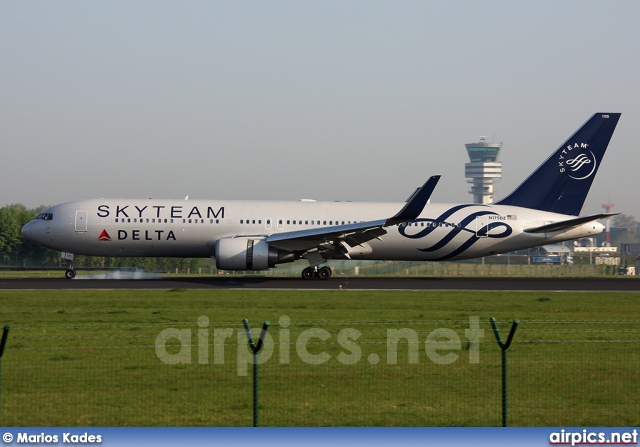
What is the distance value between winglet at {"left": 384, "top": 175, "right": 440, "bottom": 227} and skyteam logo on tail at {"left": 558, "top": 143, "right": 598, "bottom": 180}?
11.0 metres

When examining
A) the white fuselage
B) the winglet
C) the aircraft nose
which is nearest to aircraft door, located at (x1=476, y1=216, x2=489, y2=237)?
the white fuselage

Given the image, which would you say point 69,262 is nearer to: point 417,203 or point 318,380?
point 417,203

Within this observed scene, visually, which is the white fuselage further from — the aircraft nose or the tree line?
the tree line

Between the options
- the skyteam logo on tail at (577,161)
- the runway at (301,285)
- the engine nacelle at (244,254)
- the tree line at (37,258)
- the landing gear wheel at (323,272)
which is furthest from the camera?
the tree line at (37,258)

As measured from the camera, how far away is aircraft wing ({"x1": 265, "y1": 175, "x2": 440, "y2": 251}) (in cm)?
3975

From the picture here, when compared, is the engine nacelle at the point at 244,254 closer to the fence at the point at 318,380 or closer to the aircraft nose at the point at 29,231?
the aircraft nose at the point at 29,231

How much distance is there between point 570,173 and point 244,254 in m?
19.1

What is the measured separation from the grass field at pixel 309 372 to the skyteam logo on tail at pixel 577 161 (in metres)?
21.1

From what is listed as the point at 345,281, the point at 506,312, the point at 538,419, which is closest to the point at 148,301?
the point at 506,312

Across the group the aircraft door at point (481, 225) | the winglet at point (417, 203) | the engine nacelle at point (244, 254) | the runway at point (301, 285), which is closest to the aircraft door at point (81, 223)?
the runway at point (301, 285)

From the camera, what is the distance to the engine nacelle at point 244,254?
41.1 m

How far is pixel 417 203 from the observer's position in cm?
3984

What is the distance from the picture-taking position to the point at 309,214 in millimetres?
45156

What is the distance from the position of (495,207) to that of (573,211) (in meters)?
4.46
